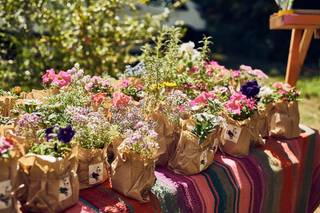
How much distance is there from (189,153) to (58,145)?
0.67 m

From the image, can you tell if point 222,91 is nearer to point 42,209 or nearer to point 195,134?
point 195,134

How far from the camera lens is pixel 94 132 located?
6.07ft

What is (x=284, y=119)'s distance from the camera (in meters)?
2.77

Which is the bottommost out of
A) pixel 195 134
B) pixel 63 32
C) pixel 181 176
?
pixel 181 176

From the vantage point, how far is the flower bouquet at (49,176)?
1.59 metres

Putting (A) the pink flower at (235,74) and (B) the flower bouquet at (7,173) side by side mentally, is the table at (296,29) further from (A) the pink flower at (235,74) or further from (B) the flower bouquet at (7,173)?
(B) the flower bouquet at (7,173)

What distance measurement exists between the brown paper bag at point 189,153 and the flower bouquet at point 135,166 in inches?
11.1

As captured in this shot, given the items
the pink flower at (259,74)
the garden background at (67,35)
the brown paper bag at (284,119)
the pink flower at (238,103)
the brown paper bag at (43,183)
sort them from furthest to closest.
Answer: the garden background at (67,35) < the pink flower at (259,74) < the brown paper bag at (284,119) < the pink flower at (238,103) < the brown paper bag at (43,183)

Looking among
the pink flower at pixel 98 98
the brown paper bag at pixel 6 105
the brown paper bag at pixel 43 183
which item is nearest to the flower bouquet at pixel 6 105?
the brown paper bag at pixel 6 105

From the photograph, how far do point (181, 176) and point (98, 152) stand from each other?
43 centimetres

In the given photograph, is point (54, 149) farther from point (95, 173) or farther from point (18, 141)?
point (95, 173)

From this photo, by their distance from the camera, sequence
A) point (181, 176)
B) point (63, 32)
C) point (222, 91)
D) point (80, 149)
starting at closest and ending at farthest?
point (80, 149) < point (181, 176) < point (222, 91) < point (63, 32)

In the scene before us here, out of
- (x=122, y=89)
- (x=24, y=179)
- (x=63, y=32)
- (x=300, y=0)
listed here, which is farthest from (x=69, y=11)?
(x=300, y=0)

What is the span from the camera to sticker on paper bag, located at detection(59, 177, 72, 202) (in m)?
1.63
